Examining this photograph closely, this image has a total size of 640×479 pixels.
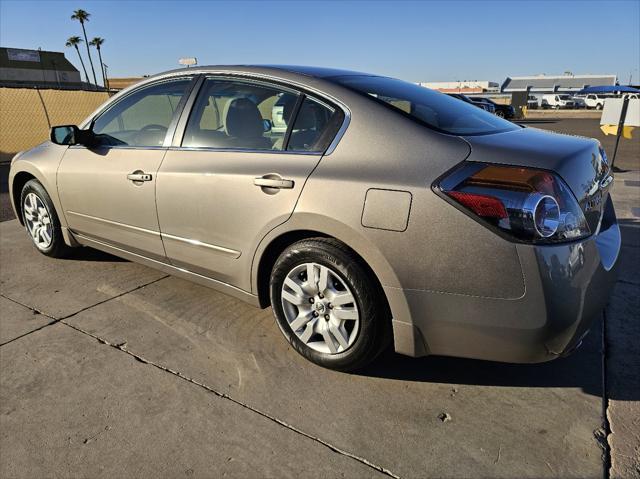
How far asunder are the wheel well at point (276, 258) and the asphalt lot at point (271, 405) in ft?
1.06

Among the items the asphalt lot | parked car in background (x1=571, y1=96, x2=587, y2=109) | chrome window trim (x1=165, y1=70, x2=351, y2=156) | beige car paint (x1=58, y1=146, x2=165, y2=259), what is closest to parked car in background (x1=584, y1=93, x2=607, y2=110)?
parked car in background (x1=571, y1=96, x2=587, y2=109)

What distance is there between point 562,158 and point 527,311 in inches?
26.9

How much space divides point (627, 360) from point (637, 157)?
39.2 ft

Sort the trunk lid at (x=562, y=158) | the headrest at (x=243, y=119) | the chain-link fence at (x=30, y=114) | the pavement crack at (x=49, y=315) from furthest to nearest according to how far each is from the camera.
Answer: the chain-link fence at (x=30, y=114) → the pavement crack at (x=49, y=315) → the headrest at (x=243, y=119) → the trunk lid at (x=562, y=158)

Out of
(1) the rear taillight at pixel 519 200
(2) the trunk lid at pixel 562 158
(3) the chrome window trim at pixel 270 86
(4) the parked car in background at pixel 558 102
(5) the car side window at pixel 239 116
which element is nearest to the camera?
(1) the rear taillight at pixel 519 200

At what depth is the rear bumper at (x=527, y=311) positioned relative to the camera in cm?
192

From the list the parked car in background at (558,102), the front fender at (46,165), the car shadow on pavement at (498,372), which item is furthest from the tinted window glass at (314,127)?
the parked car in background at (558,102)

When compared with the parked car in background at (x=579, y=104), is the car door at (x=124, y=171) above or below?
above

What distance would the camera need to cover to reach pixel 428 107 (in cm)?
265

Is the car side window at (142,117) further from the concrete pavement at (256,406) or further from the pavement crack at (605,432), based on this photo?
the pavement crack at (605,432)

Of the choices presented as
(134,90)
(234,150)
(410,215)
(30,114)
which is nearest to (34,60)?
(30,114)

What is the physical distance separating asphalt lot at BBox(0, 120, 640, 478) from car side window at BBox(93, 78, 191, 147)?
1234mm

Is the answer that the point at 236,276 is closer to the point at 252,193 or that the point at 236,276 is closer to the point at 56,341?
the point at 252,193

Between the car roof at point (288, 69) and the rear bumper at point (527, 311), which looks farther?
→ the car roof at point (288, 69)
